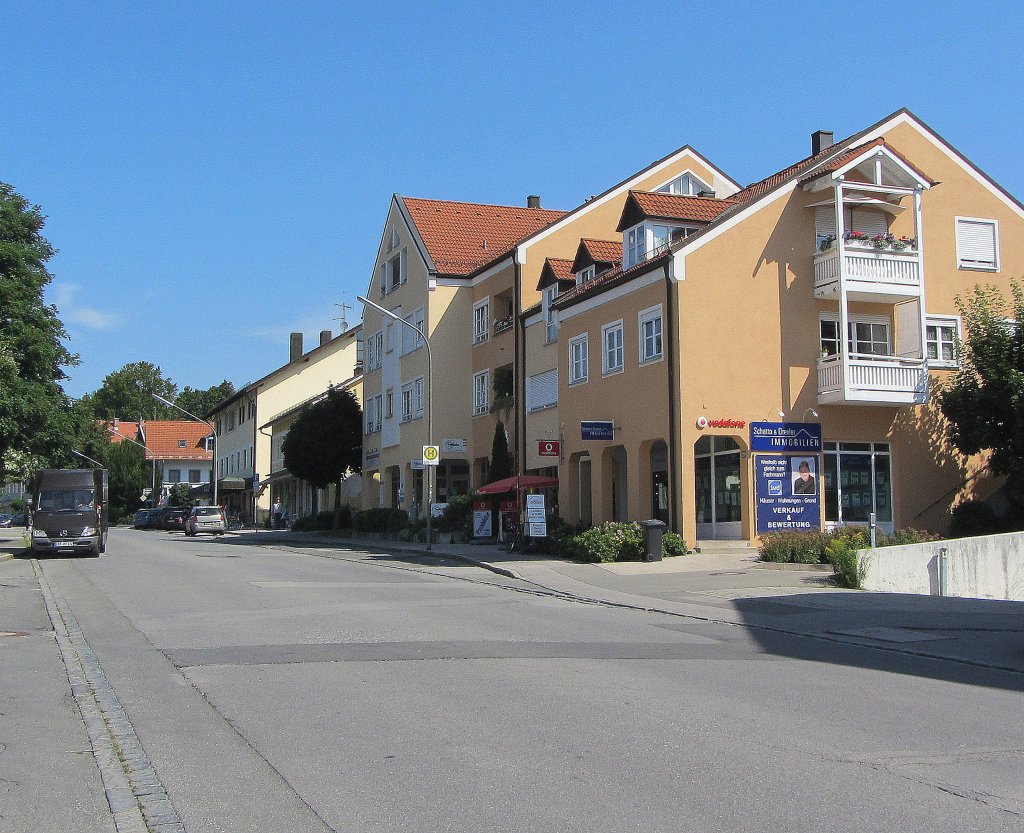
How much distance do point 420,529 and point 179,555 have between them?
903 cm

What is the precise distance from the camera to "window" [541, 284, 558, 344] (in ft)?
116

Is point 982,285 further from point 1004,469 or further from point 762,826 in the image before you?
point 762,826


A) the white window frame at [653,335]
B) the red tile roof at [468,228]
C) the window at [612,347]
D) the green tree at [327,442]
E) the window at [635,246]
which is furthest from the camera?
the green tree at [327,442]

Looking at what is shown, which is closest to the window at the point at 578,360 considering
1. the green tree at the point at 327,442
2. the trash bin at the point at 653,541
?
the trash bin at the point at 653,541

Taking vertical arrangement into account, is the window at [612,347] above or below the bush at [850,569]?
above

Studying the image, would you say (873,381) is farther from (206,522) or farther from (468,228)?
(206,522)

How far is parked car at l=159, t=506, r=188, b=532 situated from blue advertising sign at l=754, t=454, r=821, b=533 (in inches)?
1785

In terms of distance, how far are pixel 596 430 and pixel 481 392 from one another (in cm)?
1267

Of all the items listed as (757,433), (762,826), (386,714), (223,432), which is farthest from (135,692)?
(223,432)

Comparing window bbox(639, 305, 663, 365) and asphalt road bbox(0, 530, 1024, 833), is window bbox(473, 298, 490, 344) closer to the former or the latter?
window bbox(639, 305, 663, 365)

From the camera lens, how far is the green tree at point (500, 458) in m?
→ 38.3

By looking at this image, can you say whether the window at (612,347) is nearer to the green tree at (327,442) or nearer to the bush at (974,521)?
the bush at (974,521)

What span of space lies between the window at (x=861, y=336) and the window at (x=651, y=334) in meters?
4.44

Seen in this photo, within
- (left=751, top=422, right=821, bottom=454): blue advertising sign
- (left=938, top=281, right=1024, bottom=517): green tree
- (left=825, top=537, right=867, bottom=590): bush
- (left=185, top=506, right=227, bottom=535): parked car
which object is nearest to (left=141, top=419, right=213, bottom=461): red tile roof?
(left=185, top=506, right=227, bottom=535): parked car
